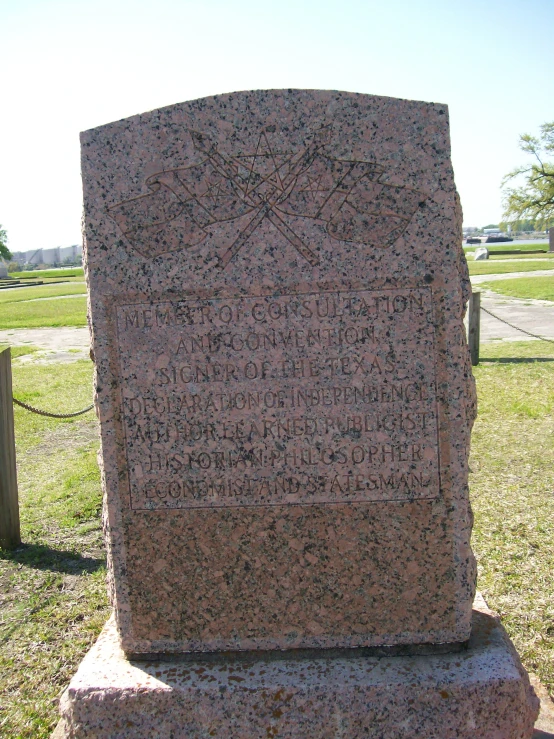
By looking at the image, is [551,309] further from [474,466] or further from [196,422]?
[196,422]

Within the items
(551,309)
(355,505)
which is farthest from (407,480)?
(551,309)

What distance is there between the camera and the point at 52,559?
431 centimetres

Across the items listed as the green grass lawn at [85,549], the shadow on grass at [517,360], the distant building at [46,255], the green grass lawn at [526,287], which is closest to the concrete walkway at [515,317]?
the green grass lawn at [526,287]

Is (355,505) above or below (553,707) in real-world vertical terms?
above

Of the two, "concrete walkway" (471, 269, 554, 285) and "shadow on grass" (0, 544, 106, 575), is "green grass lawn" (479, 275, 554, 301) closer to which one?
"concrete walkway" (471, 269, 554, 285)

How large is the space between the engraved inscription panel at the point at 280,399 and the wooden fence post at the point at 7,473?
7.57ft

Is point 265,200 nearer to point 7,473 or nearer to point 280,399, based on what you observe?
point 280,399

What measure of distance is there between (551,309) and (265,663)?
14981 millimetres

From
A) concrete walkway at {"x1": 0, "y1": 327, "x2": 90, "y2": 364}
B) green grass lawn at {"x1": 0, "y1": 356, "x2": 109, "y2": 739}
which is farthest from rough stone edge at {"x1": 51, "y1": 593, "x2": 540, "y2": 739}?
concrete walkway at {"x1": 0, "y1": 327, "x2": 90, "y2": 364}

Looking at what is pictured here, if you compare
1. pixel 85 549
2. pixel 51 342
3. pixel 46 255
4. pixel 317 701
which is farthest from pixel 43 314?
pixel 46 255

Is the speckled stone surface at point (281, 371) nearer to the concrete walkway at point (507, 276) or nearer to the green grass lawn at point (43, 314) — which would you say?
the green grass lawn at point (43, 314)

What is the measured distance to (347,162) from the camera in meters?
2.39

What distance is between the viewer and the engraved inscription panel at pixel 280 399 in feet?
8.03

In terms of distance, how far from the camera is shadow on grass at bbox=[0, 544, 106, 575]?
4168 mm
